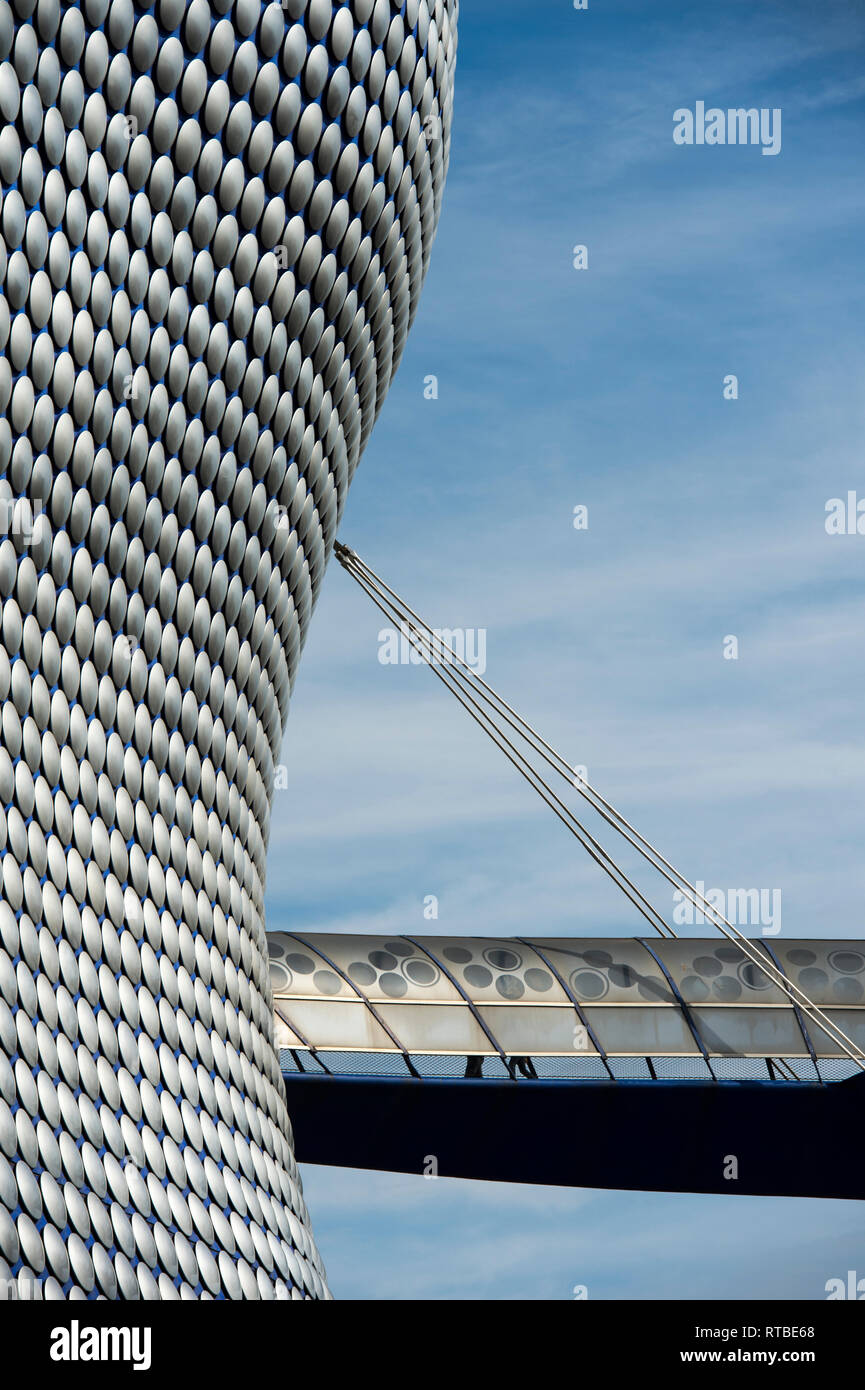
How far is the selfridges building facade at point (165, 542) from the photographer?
2008 cm

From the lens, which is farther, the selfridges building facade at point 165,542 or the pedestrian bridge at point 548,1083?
the pedestrian bridge at point 548,1083

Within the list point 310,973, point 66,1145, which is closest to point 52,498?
point 66,1145

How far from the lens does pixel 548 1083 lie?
1558 inches

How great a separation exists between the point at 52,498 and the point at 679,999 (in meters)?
25.9

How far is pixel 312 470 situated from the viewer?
2836 centimetres

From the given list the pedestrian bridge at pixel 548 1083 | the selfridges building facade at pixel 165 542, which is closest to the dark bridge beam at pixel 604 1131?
the pedestrian bridge at pixel 548 1083

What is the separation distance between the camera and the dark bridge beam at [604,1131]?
39125mm

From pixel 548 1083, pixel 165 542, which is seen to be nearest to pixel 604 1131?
pixel 548 1083

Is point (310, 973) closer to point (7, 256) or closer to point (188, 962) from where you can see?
point (188, 962)

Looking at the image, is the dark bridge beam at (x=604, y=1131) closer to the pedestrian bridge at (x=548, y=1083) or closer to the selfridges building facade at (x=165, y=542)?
the pedestrian bridge at (x=548, y=1083)

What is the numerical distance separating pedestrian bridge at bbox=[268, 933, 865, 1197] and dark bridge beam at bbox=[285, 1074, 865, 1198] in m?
0.04

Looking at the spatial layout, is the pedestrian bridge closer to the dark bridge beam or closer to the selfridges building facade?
the dark bridge beam

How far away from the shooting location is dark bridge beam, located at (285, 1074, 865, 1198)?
128ft

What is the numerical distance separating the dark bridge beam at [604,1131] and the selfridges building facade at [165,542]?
12642 millimetres
